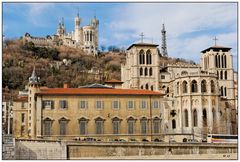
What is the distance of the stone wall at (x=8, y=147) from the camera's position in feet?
128

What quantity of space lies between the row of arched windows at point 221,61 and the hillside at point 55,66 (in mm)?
38026

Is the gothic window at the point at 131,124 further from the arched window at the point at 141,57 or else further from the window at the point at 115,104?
the arched window at the point at 141,57

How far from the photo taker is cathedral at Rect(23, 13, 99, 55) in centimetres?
16188

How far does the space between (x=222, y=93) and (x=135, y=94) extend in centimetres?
3137

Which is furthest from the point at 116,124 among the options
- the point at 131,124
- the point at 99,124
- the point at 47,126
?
the point at 47,126

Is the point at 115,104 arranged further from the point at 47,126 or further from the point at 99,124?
the point at 47,126

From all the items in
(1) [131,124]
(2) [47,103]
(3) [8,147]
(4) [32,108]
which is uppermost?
(2) [47,103]

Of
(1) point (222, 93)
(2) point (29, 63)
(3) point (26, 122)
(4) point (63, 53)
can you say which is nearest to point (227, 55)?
(1) point (222, 93)

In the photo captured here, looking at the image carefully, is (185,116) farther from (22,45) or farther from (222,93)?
(22,45)

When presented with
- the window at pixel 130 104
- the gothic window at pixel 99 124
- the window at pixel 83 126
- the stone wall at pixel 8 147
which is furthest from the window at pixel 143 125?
the stone wall at pixel 8 147

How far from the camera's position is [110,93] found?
5425 centimetres

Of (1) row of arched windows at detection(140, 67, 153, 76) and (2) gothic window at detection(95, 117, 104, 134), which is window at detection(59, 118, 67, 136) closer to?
(2) gothic window at detection(95, 117, 104, 134)

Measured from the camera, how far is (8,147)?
39594 millimetres

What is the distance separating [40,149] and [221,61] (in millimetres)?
49661
